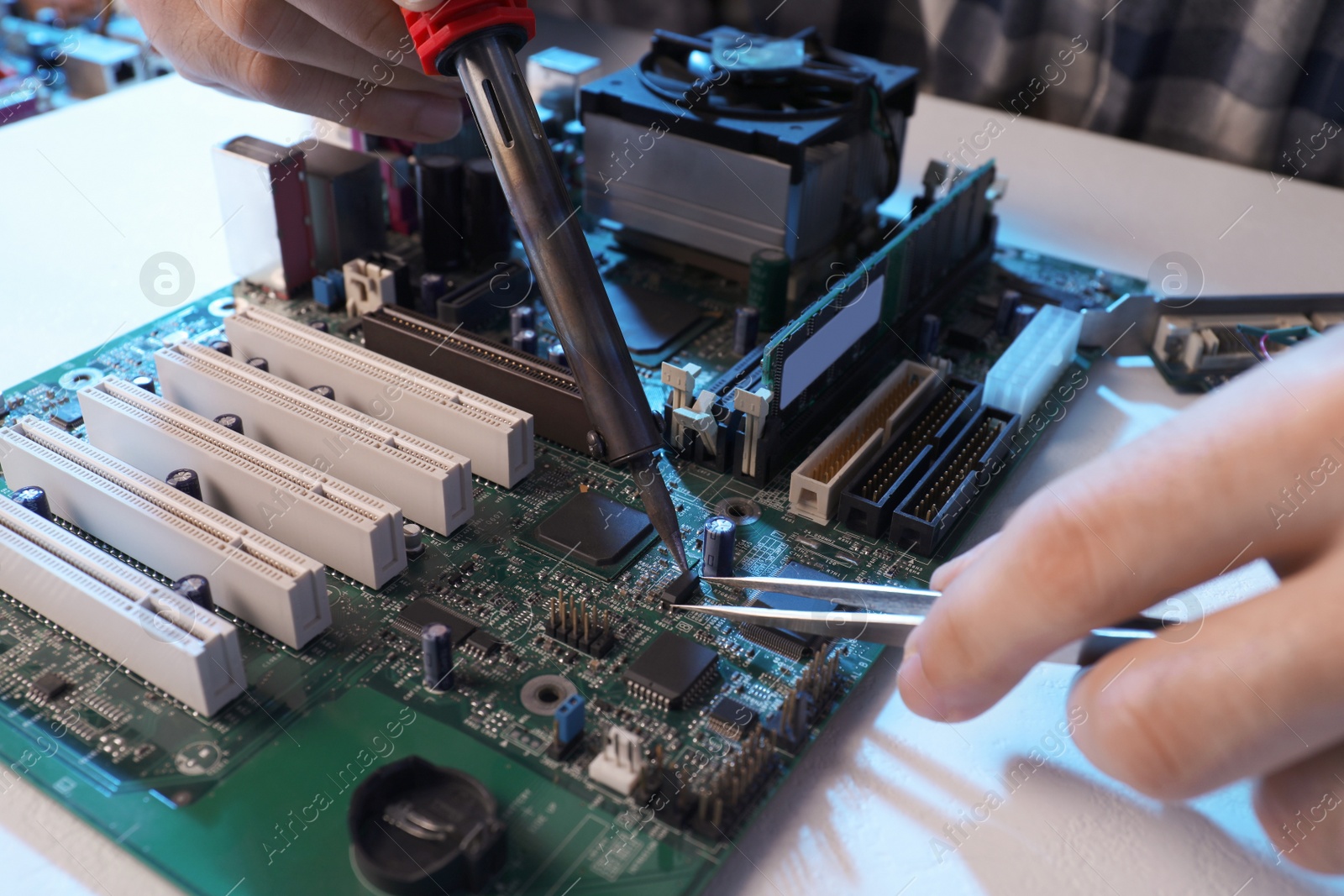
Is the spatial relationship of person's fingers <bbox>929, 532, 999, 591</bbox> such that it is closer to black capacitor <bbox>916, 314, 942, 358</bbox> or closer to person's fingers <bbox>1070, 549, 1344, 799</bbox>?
person's fingers <bbox>1070, 549, 1344, 799</bbox>

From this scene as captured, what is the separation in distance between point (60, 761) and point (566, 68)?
13.4ft

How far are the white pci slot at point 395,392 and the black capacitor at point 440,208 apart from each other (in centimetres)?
91

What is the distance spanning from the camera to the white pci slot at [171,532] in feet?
10.1

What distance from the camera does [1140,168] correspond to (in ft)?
20.0

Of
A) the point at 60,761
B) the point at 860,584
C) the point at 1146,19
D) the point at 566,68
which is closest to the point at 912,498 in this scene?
the point at 860,584

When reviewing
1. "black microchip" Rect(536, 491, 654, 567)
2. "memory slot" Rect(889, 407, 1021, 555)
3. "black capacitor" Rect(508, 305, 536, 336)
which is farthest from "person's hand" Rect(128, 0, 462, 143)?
"memory slot" Rect(889, 407, 1021, 555)

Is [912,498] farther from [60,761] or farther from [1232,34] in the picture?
[1232,34]

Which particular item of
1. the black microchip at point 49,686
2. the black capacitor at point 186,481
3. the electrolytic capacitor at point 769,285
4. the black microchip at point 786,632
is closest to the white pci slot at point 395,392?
the black capacitor at point 186,481

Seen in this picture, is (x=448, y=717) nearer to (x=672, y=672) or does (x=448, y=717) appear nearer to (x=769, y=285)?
(x=672, y=672)

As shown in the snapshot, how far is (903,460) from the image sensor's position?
394cm

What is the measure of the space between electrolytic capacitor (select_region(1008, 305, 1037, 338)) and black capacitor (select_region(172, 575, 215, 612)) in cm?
332

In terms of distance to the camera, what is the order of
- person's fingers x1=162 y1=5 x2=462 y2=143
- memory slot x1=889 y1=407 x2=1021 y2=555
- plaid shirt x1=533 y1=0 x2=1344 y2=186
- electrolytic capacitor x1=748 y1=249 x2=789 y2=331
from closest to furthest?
memory slot x1=889 y1=407 x2=1021 y2=555 → person's fingers x1=162 y1=5 x2=462 y2=143 → electrolytic capacitor x1=748 y1=249 x2=789 y2=331 → plaid shirt x1=533 y1=0 x2=1344 y2=186

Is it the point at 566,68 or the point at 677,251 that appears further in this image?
the point at 566,68

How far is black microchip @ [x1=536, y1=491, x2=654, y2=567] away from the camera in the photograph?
11.3 ft
